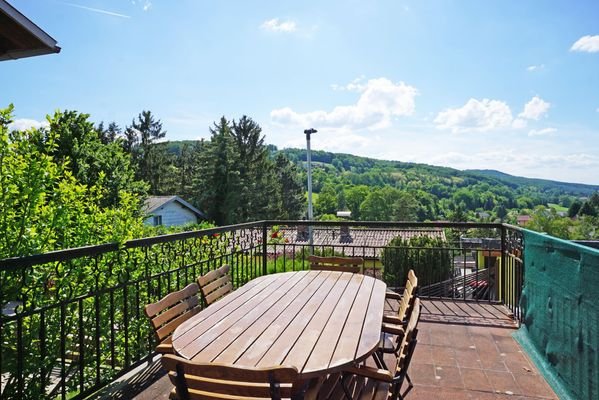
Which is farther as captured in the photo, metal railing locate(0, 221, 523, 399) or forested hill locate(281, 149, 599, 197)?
forested hill locate(281, 149, 599, 197)

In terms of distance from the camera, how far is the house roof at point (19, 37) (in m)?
3.04

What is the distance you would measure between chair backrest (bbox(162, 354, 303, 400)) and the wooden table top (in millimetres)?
227

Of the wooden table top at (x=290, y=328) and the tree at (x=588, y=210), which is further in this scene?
the tree at (x=588, y=210)

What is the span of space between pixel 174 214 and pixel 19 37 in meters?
22.9

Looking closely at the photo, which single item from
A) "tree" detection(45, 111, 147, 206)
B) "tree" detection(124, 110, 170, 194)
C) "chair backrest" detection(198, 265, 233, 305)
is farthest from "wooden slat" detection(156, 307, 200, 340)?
"tree" detection(124, 110, 170, 194)

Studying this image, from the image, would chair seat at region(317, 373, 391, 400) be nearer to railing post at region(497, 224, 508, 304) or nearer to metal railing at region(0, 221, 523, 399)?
metal railing at region(0, 221, 523, 399)

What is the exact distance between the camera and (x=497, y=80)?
13.6m

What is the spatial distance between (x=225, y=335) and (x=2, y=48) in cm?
Answer: 361

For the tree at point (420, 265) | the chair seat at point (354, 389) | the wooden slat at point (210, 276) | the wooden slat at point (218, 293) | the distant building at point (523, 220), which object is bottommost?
the distant building at point (523, 220)

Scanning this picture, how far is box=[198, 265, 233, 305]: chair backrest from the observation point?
2.76m

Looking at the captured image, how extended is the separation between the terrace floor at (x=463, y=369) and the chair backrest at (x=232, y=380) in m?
1.53

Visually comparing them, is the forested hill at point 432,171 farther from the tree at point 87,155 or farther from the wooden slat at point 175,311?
the wooden slat at point 175,311

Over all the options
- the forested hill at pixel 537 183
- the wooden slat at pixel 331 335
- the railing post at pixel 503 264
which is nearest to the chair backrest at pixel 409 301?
the wooden slat at pixel 331 335

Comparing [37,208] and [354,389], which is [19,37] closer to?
[37,208]
